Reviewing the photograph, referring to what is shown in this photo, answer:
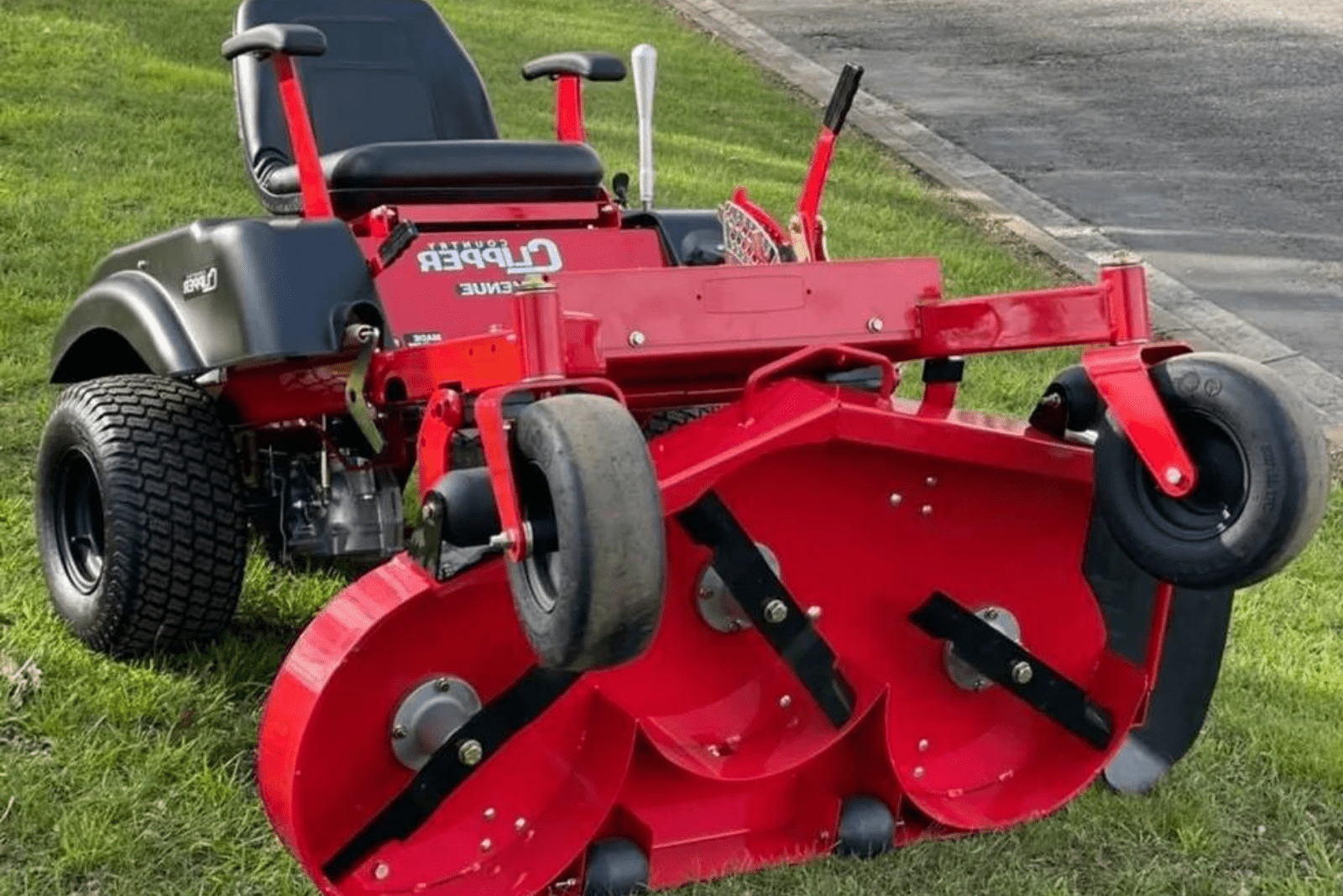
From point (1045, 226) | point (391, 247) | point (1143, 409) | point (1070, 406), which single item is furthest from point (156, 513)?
point (1045, 226)

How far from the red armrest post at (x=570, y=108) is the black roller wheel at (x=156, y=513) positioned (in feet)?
4.11

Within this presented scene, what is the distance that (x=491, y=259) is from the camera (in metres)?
3.23

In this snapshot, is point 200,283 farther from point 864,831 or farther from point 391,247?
point 864,831

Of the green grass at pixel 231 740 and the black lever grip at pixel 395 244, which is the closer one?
the green grass at pixel 231 740

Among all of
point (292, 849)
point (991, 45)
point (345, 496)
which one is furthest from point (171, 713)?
point (991, 45)

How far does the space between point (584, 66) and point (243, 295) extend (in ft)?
4.40

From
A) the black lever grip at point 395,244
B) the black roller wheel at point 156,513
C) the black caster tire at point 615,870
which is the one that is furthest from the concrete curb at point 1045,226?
the black roller wheel at point 156,513

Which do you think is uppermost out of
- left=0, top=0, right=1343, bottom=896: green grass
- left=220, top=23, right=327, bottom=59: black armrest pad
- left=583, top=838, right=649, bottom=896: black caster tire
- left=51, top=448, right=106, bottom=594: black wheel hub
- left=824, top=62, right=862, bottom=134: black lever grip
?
left=220, top=23, right=327, bottom=59: black armrest pad

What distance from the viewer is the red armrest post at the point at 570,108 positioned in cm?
396

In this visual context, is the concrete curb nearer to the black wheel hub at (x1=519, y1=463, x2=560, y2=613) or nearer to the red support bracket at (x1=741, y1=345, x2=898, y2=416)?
the red support bracket at (x1=741, y1=345, x2=898, y2=416)

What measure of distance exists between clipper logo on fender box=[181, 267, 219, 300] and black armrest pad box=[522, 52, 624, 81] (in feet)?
3.96

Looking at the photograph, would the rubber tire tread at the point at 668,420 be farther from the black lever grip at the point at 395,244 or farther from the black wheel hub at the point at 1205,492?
the black wheel hub at the point at 1205,492

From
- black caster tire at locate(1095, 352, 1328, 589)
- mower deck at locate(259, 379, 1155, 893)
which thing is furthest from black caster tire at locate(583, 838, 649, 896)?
black caster tire at locate(1095, 352, 1328, 589)

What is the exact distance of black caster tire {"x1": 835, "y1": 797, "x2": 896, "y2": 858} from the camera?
8.62 ft
